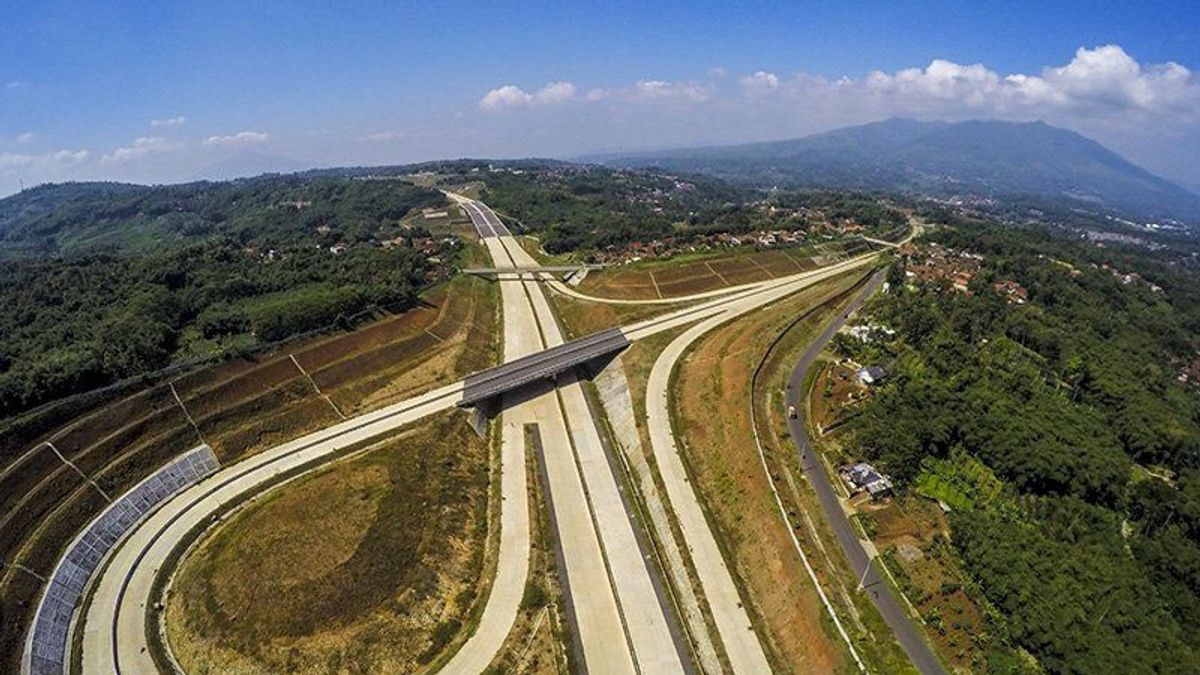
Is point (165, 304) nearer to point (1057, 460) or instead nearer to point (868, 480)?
point (868, 480)

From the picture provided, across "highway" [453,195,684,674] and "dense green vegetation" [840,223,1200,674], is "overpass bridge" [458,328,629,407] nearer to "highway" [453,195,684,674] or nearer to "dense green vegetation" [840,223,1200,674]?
"highway" [453,195,684,674]

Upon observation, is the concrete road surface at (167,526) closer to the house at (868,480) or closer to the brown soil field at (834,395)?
the brown soil field at (834,395)

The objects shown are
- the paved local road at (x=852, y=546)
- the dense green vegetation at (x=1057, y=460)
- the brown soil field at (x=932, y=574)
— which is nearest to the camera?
the paved local road at (x=852, y=546)

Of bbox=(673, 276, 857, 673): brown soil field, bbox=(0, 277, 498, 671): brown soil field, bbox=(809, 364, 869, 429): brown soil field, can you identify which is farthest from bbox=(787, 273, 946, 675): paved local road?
bbox=(0, 277, 498, 671): brown soil field

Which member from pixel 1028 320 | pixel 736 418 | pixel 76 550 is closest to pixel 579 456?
pixel 736 418

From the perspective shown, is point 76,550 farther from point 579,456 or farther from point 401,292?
point 401,292

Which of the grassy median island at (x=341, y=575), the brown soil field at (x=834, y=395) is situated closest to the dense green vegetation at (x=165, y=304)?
the grassy median island at (x=341, y=575)

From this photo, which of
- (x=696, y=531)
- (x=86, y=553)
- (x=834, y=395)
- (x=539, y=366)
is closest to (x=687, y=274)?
(x=539, y=366)
